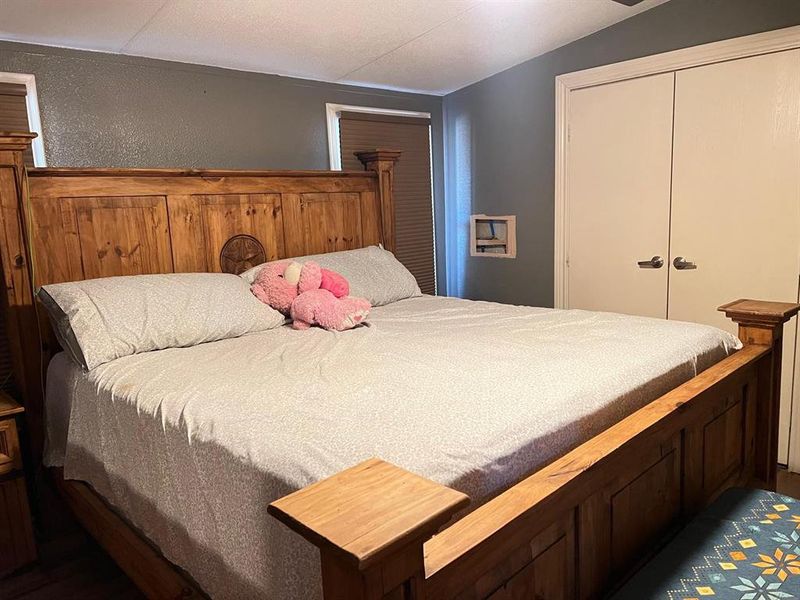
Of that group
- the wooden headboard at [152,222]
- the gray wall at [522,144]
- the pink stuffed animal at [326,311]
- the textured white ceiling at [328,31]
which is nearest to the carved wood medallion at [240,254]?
the wooden headboard at [152,222]

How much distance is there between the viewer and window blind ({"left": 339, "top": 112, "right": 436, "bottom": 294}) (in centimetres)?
350

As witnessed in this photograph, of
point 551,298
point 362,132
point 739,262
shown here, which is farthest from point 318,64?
point 739,262

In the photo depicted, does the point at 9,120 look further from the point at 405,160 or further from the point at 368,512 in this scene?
the point at 368,512

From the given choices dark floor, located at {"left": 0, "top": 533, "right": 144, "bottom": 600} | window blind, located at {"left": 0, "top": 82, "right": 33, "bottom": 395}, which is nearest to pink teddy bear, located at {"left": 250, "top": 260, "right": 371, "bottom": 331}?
window blind, located at {"left": 0, "top": 82, "right": 33, "bottom": 395}

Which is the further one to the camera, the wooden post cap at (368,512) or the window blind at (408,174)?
the window blind at (408,174)

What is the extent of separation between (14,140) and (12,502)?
128 cm

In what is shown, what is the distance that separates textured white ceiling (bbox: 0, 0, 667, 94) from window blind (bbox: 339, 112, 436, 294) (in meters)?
0.26

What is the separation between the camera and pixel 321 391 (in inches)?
60.5

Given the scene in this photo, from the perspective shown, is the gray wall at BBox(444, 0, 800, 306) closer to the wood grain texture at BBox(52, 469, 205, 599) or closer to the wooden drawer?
the wood grain texture at BBox(52, 469, 205, 599)

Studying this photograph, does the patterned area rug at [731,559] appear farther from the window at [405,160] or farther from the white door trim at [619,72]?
the window at [405,160]

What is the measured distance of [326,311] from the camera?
7.78 feet

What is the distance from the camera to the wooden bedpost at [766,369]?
6.49 feet

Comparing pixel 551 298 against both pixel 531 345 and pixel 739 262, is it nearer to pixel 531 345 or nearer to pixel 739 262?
pixel 739 262

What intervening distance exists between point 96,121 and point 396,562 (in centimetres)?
247
